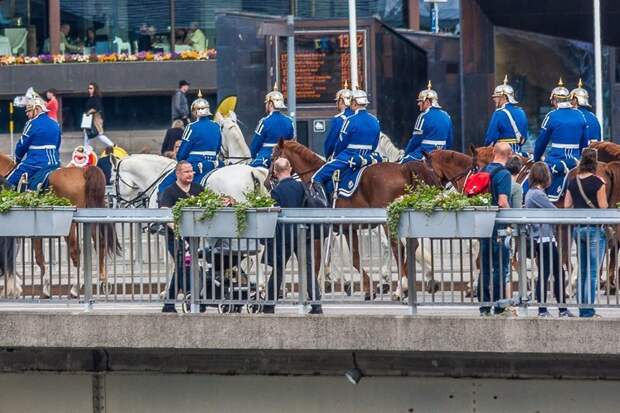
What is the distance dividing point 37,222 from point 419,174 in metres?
5.75

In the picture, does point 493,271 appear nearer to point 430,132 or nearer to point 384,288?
point 384,288

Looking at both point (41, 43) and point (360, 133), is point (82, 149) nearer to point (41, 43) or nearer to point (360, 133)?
point (360, 133)

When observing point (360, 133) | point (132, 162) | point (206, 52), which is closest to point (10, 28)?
point (206, 52)

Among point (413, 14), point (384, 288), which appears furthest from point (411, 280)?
point (413, 14)

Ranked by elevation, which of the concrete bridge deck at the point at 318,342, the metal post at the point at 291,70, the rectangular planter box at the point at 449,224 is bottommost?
the concrete bridge deck at the point at 318,342

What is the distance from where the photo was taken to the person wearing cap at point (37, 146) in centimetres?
2448

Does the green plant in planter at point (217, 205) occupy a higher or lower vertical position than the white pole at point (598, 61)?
lower

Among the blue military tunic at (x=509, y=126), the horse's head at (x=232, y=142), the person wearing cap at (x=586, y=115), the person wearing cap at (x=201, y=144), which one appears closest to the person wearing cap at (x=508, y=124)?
the blue military tunic at (x=509, y=126)

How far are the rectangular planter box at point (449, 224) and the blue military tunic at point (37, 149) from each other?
7.77 m

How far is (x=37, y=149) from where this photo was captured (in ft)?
80.8

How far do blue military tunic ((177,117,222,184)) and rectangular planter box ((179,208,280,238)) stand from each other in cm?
796

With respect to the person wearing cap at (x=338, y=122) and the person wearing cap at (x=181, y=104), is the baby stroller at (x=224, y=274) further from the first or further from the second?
the person wearing cap at (x=181, y=104)

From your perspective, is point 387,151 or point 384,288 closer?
Result: point 384,288

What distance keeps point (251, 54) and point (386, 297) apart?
657 inches
